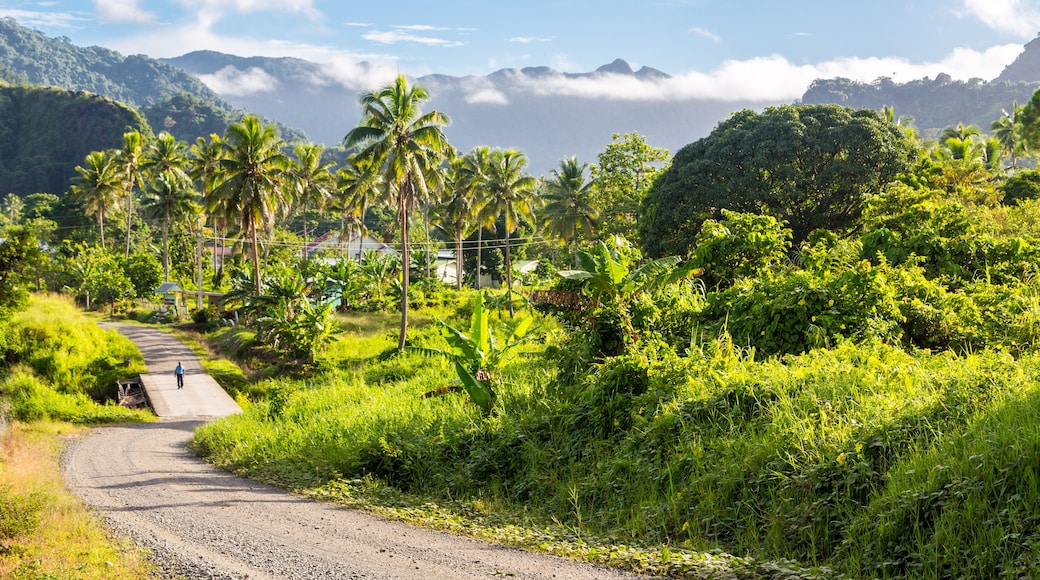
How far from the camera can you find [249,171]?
39.3 m

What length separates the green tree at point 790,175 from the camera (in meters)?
33.1

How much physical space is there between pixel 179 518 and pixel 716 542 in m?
8.00

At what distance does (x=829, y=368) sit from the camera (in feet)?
33.4

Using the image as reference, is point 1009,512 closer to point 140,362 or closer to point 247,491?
point 247,491

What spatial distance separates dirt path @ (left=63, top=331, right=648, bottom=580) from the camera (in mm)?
7969

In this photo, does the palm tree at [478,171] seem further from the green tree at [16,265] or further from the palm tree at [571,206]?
the green tree at [16,265]

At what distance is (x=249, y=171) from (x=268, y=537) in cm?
3320

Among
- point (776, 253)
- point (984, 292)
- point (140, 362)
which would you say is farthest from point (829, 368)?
point (140, 362)

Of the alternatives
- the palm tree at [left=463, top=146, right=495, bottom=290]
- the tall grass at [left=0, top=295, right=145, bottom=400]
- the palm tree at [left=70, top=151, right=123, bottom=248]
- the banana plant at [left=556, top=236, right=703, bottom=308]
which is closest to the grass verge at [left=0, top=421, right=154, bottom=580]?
the banana plant at [left=556, top=236, right=703, bottom=308]

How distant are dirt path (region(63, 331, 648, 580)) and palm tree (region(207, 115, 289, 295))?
2612 centimetres

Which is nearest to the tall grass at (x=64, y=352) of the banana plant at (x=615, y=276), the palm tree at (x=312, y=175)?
the banana plant at (x=615, y=276)

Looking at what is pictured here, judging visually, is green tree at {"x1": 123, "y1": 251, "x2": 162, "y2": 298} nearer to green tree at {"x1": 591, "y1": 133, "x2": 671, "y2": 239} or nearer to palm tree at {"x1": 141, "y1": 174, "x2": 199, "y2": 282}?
palm tree at {"x1": 141, "y1": 174, "x2": 199, "y2": 282}

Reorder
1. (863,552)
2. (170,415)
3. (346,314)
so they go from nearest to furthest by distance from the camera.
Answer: (863,552) < (170,415) < (346,314)

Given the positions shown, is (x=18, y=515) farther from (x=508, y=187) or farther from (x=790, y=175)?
(x=508, y=187)
